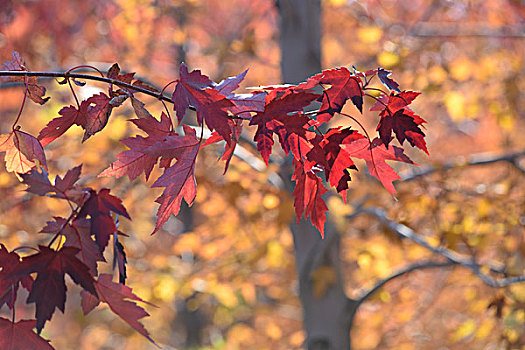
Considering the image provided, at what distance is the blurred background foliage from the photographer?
11.0 ft

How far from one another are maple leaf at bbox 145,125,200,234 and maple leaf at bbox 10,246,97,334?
0.21 metres

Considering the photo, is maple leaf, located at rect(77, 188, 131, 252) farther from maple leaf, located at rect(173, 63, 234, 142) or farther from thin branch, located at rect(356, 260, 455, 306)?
thin branch, located at rect(356, 260, 455, 306)

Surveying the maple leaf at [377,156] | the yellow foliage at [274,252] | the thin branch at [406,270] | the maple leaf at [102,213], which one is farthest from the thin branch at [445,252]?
the maple leaf at [102,213]

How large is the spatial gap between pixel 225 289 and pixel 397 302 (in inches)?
92.7

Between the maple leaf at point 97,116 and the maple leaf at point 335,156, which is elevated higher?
the maple leaf at point 97,116

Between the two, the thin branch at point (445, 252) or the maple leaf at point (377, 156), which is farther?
the thin branch at point (445, 252)

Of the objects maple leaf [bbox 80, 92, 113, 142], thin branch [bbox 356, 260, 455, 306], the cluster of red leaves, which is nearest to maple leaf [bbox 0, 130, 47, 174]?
the cluster of red leaves

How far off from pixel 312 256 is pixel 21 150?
87.2 inches

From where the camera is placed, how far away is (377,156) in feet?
4.55

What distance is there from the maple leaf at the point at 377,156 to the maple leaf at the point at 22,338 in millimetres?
876

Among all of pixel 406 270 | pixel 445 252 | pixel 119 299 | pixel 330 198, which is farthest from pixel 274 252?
pixel 119 299

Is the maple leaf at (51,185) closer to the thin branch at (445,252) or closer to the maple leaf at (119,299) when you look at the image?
A: the maple leaf at (119,299)

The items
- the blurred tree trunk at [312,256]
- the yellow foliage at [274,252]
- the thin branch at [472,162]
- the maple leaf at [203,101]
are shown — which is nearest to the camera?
the maple leaf at [203,101]

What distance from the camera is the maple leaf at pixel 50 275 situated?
1.13 m
